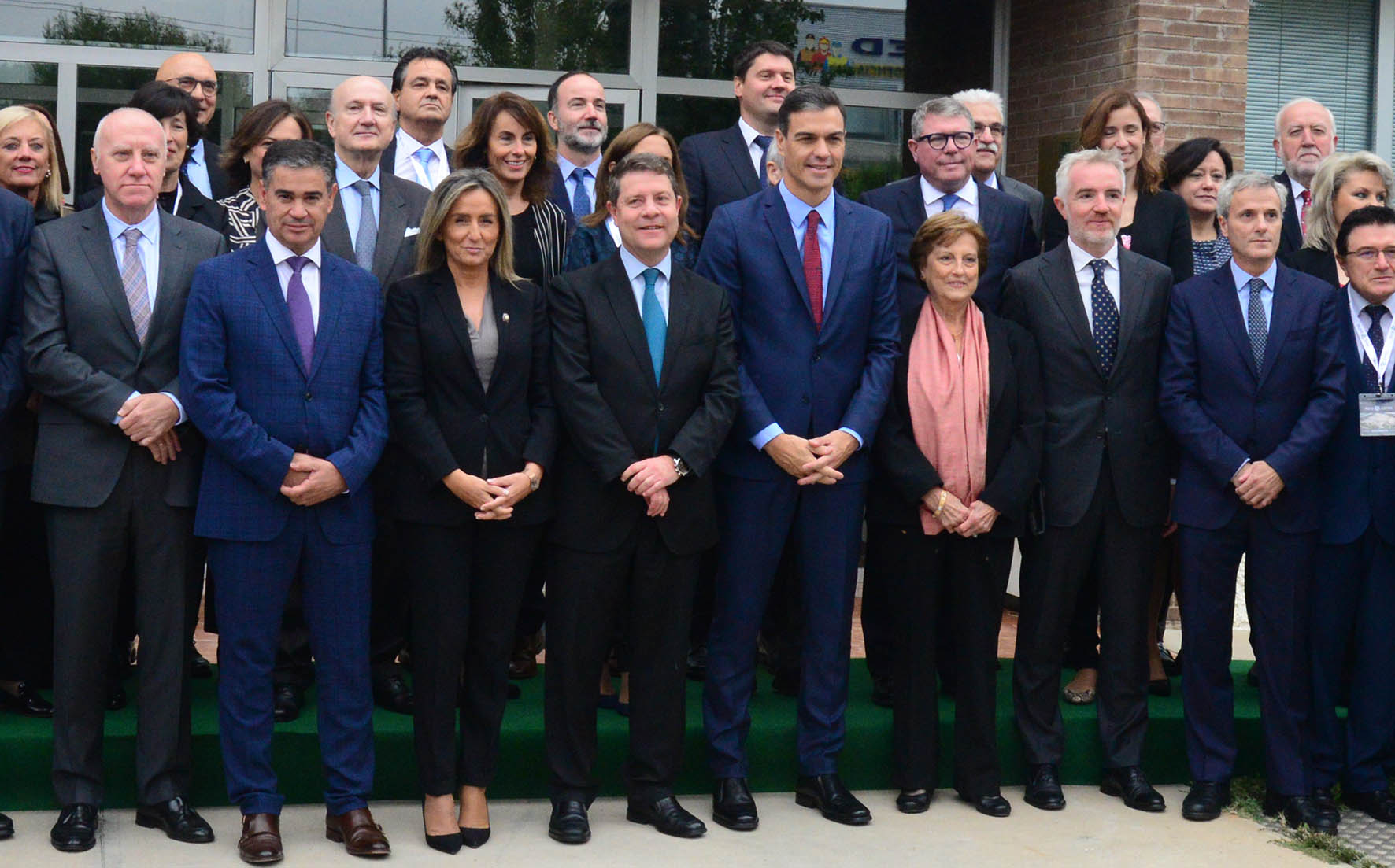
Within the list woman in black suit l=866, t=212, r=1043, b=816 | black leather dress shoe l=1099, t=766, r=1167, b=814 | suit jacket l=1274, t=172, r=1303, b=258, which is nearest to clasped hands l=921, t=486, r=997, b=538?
woman in black suit l=866, t=212, r=1043, b=816

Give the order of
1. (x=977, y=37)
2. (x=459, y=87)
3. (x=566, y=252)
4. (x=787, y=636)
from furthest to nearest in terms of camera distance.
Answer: (x=977, y=37), (x=459, y=87), (x=787, y=636), (x=566, y=252)

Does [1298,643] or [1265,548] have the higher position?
[1265,548]

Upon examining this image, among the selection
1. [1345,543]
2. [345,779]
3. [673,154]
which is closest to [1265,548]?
[1345,543]

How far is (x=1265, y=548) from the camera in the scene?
17.0ft

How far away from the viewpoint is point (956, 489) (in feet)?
16.7

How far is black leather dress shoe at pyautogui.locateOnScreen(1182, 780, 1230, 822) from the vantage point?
5188mm

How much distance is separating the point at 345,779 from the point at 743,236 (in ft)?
6.91

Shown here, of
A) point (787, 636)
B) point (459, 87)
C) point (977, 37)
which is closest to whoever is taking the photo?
point (787, 636)

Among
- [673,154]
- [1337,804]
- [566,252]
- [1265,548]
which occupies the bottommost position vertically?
[1337,804]

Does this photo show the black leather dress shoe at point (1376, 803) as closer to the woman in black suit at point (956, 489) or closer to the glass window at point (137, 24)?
the woman in black suit at point (956, 489)

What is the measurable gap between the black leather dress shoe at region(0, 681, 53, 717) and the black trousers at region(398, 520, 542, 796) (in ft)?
4.38

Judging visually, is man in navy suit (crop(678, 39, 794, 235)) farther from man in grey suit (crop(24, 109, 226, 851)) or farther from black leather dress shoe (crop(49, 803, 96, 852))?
black leather dress shoe (crop(49, 803, 96, 852))

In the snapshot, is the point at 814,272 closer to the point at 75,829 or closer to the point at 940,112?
the point at 940,112

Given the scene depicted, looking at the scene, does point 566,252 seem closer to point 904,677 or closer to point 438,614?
point 438,614
